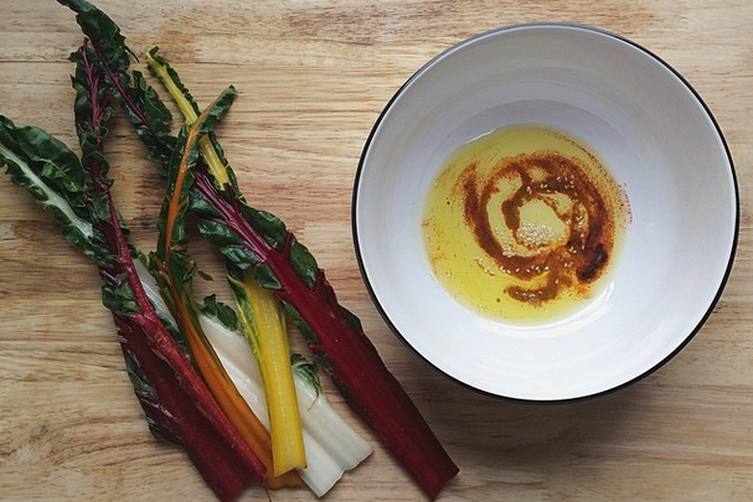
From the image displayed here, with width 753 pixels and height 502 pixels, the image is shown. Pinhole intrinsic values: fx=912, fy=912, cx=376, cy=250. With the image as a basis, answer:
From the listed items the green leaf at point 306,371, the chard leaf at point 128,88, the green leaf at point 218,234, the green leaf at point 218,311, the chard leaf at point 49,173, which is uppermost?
the chard leaf at point 128,88

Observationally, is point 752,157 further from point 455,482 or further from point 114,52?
point 114,52

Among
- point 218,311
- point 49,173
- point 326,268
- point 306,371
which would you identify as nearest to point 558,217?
point 326,268

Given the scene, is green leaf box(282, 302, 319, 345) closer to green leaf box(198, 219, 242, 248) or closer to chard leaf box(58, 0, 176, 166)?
green leaf box(198, 219, 242, 248)

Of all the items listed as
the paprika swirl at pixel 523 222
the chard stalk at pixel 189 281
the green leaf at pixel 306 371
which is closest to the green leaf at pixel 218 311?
the chard stalk at pixel 189 281

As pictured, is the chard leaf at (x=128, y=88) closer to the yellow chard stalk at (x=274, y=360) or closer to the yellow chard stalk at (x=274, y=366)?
the yellow chard stalk at (x=274, y=360)

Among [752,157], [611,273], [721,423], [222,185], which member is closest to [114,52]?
[222,185]

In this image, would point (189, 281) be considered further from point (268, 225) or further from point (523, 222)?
point (523, 222)

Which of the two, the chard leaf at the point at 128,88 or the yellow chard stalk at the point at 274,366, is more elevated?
the chard leaf at the point at 128,88
